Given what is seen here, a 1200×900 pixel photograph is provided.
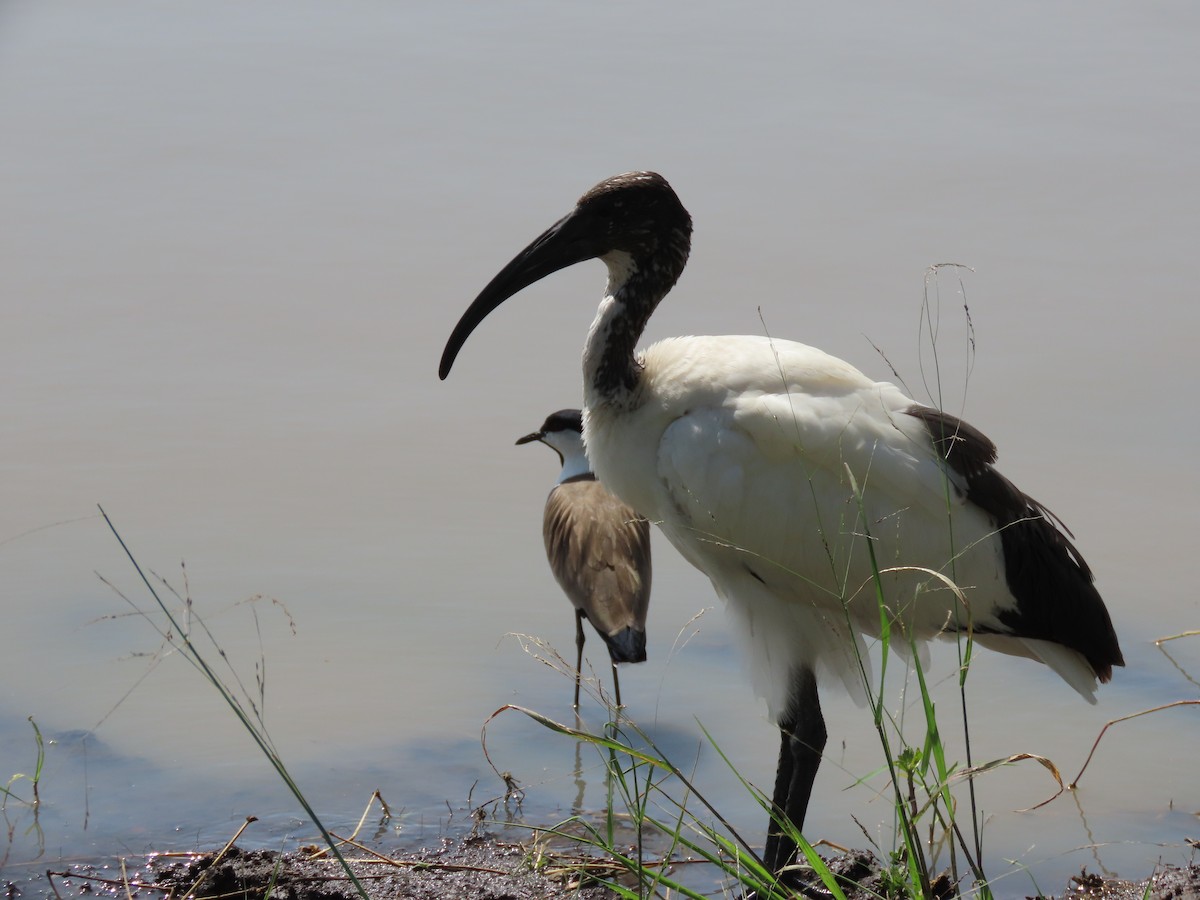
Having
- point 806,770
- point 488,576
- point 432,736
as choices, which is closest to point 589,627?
point 488,576

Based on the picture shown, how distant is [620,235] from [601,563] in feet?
5.17

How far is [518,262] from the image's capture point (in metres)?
4.88

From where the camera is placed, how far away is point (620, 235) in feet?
15.8

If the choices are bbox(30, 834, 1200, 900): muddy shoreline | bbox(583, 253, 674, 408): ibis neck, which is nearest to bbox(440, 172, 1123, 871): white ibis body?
bbox(583, 253, 674, 408): ibis neck

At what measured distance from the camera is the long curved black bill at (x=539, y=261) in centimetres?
480

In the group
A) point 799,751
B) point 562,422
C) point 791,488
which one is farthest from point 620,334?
point 562,422

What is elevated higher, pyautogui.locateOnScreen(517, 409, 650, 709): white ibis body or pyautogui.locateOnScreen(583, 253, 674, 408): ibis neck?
pyautogui.locateOnScreen(583, 253, 674, 408): ibis neck

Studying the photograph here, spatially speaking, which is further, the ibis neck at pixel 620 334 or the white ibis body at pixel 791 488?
the ibis neck at pixel 620 334

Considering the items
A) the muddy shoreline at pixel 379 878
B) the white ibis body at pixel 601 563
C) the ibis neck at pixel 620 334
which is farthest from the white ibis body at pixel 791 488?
the white ibis body at pixel 601 563

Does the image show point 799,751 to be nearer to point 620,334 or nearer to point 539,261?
point 620,334

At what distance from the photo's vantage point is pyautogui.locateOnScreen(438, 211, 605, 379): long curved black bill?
15.7 feet

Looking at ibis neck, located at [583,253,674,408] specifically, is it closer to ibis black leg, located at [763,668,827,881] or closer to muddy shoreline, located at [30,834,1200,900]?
ibis black leg, located at [763,668,827,881]

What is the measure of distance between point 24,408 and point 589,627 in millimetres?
2983

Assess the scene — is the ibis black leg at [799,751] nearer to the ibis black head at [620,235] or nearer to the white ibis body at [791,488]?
the white ibis body at [791,488]
